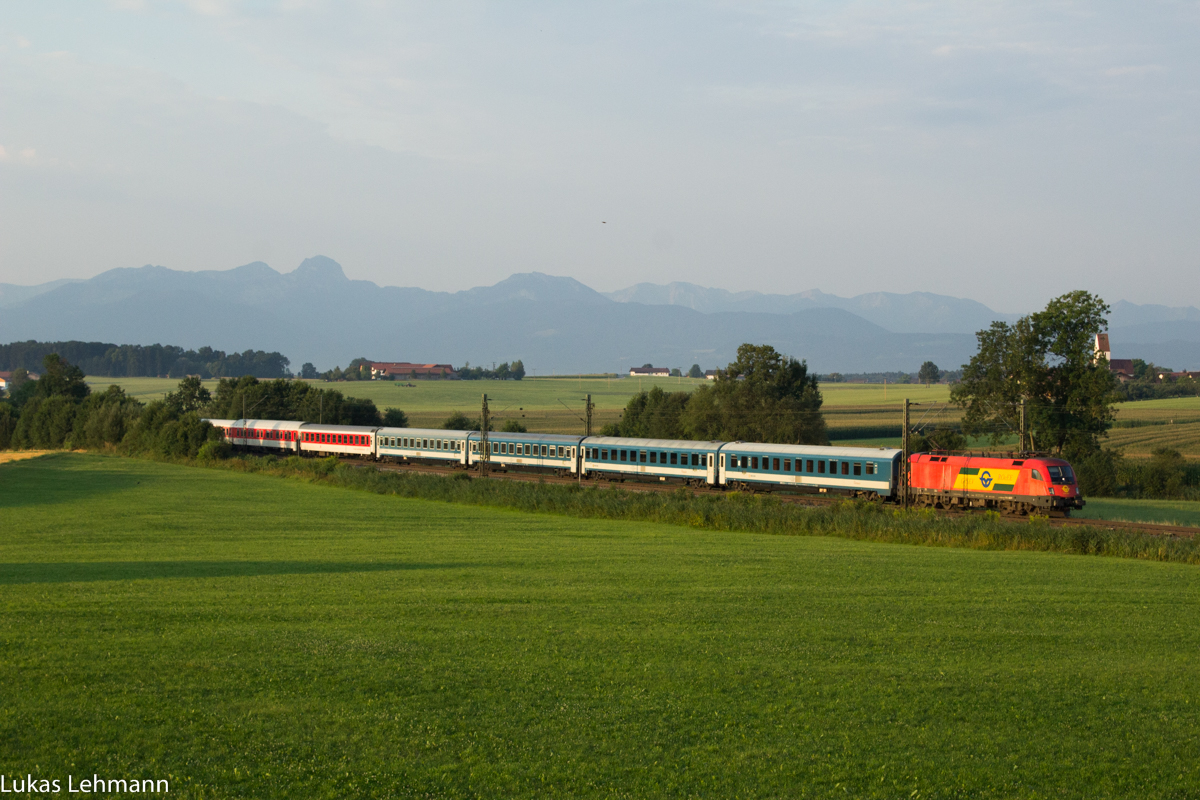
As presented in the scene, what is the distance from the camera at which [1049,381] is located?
6088 centimetres

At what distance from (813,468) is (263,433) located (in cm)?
5233

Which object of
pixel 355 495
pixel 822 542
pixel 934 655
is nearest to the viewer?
pixel 934 655

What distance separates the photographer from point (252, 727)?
9.99 metres

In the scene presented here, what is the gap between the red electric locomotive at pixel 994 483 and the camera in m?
37.2

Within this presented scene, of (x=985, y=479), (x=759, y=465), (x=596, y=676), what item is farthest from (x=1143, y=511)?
(x=596, y=676)

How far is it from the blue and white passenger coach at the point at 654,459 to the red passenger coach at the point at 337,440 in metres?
21.8

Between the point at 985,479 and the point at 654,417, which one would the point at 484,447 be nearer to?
the point at 985,479

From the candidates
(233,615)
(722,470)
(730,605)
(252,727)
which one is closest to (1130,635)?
(730,605)

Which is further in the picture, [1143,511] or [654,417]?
[654,417]

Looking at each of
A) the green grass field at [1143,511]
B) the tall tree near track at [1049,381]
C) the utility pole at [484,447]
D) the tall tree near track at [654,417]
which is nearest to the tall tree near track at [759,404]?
the tall tree near track at [654,417]

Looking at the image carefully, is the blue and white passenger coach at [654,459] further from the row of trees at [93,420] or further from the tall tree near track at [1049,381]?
the row of trees at [93,420]

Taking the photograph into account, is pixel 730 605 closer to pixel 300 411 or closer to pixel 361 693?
pixel 361 693

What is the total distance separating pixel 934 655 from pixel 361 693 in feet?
28.0

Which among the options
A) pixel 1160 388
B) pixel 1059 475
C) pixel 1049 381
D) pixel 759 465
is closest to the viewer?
pixel 1059 475
